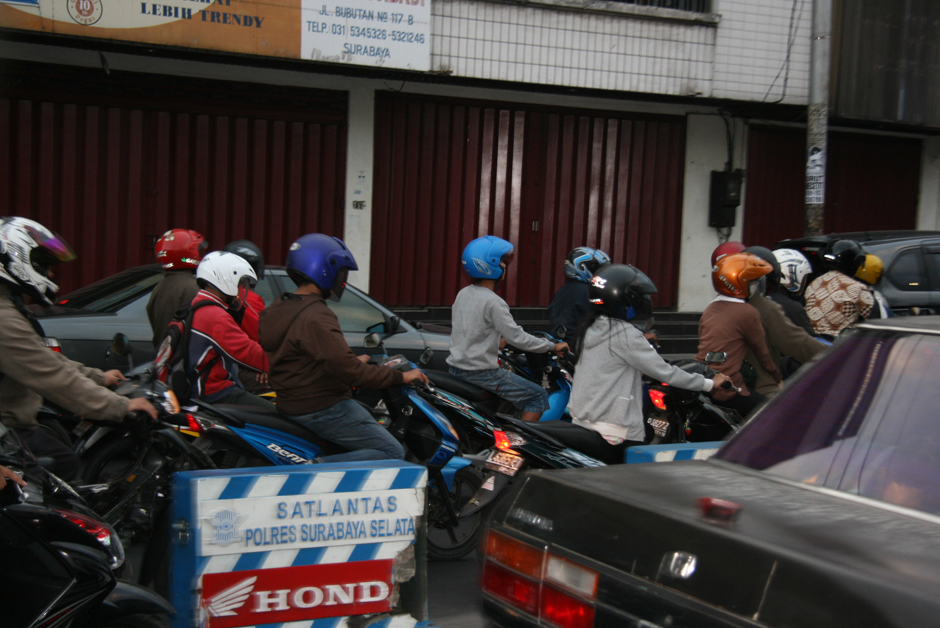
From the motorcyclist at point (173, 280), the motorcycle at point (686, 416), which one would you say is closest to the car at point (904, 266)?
the motorcycle at point (686, 416)

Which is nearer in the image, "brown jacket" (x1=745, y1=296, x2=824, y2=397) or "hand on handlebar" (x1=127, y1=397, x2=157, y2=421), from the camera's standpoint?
"hand on handlebar" (x1=127, y1=397, x2=157, y2=421)

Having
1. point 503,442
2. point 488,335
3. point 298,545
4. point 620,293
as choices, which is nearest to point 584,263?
point 488,335

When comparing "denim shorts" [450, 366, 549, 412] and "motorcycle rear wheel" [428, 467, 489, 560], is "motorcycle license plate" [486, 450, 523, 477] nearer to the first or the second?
"motorcycle rear wheel" [428, 467, 489, 560]

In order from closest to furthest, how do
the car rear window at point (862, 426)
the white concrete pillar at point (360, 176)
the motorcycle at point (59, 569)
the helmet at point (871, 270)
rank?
1. the car rear window at point (862, 426)
2. the motorcycle at point (59, 569)
3. the helmet at point (871, 270)
4. the white concrete pillar at point (360, 176)

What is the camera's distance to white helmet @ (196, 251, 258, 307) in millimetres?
4688

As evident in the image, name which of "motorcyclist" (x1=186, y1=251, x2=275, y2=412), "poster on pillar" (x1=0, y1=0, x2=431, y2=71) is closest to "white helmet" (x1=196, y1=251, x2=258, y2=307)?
"motorcyclist" (x1=186, y1=251, x2=275, y2=412)

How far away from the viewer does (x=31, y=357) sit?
3.28 metres

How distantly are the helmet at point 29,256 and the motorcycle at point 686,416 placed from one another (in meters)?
3.38

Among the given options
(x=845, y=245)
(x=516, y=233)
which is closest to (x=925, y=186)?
(x=516, y=233)

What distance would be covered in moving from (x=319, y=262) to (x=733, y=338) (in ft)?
8.68

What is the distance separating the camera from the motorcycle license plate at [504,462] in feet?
14.1

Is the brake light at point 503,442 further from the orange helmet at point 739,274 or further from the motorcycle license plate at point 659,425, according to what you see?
the orange helmet at point 739,274

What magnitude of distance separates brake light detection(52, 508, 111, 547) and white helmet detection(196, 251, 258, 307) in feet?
6.28

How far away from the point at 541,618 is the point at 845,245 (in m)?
5.81
